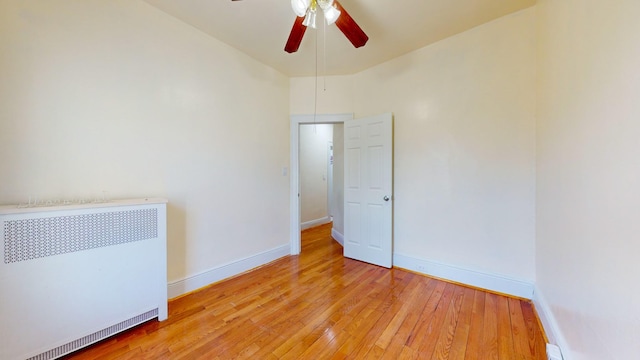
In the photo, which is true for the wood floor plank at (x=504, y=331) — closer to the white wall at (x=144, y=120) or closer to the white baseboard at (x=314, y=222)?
the white wall at (x=144, y=120)

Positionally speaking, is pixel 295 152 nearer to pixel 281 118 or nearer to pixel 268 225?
pixel 281 118

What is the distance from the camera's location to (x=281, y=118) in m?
3.19

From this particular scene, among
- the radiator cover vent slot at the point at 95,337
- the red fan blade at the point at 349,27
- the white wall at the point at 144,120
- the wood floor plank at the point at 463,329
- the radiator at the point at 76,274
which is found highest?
the red fan blade at the point at 349,27

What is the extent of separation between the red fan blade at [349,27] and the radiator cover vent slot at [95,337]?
260 cm

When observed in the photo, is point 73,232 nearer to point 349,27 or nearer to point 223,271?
point 223,271

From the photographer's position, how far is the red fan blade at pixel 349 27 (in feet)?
5.09

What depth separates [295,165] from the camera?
10.8ft

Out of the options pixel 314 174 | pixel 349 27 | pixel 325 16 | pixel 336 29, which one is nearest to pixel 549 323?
pixel 349 27

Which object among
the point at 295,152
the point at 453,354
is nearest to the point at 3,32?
the point at 295,152

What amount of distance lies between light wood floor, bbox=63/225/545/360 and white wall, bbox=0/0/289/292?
0.56 meters

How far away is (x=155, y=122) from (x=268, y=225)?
5.63ft

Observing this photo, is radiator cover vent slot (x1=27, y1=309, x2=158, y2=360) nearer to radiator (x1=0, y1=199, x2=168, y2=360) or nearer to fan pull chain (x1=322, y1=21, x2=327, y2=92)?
radiator (x1=0, y1=199, x2=168, y2=360)

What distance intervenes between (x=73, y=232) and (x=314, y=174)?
399 cm

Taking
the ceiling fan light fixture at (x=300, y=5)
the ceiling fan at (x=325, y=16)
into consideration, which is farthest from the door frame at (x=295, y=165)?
the ceiling fan light fixture at (x=300, y=5)
